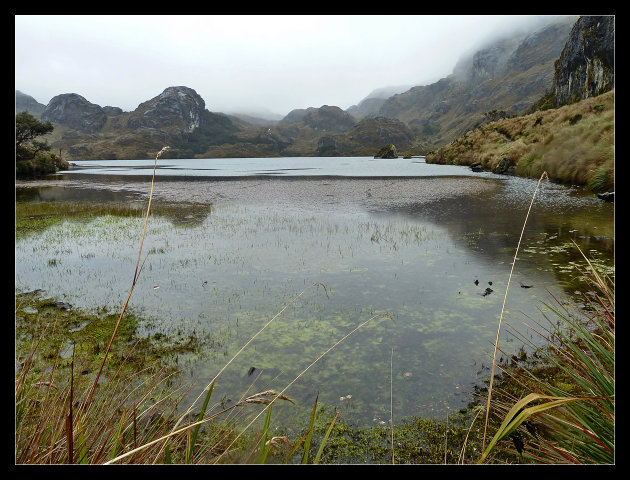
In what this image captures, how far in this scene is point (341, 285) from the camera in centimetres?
1367

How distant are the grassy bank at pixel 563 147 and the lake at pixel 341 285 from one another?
6210 millimetres

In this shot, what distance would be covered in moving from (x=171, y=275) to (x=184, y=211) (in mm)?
17075

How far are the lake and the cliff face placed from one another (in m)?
59.3

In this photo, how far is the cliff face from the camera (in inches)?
2749

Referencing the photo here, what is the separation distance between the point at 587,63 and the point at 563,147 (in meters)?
55.9

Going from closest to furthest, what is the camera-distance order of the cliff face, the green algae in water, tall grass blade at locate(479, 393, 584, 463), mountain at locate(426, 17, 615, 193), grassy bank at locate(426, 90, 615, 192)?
1. tall grass blade at locate(479, 393, 584, 463)
2. the green algae in water
3. grassy bank at locate(426, 90, 615, 192)
4. mountain at locate(426, 17, 615, 193)
5. the cliff face

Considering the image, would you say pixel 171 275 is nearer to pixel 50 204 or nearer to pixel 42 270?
pixel 42 270

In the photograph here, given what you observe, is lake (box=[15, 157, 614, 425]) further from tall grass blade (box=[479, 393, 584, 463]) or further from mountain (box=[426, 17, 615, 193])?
mountain (box=[426, 17, 615, 193])

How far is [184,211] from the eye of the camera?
102 feet

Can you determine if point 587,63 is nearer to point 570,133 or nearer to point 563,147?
point 570,133

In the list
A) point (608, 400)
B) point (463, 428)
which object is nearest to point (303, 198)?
point (463, 428)

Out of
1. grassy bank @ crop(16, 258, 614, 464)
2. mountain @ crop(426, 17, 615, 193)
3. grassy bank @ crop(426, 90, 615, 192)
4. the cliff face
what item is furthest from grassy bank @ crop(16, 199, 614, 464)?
the cliff face
